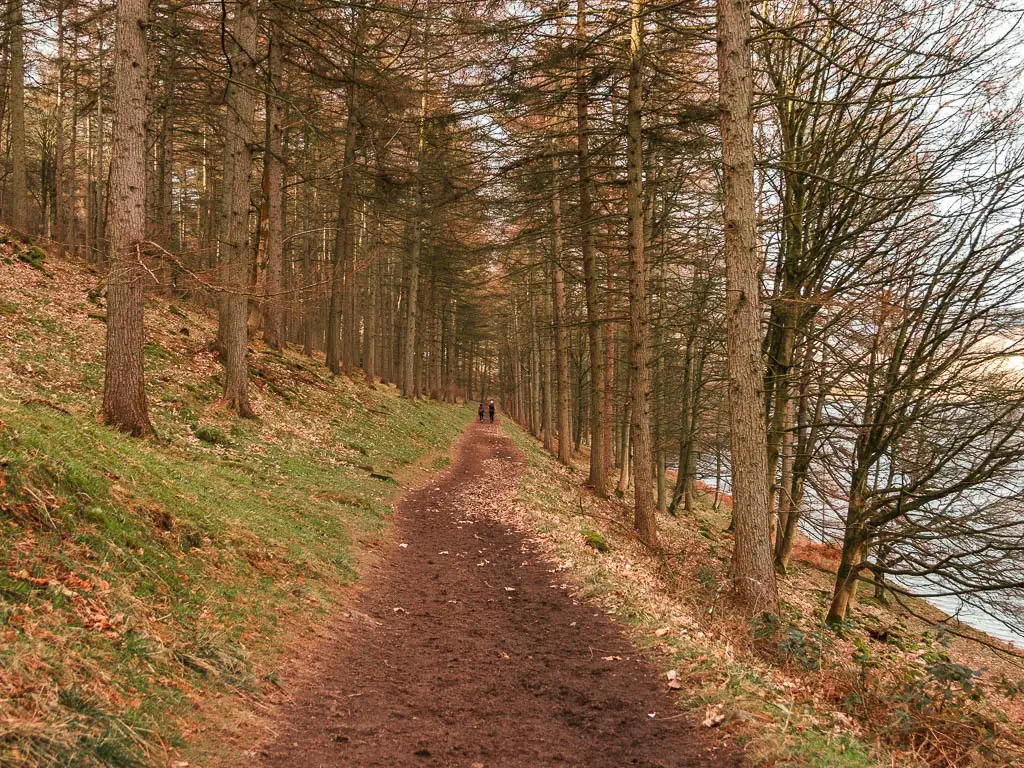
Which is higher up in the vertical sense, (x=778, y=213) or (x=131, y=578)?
(x=778, y=213)

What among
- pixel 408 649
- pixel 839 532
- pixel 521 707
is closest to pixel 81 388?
pixel 408 649

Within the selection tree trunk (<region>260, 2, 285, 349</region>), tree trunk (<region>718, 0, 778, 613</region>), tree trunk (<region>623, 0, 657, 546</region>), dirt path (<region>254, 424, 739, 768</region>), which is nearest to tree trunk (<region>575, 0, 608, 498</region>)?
tree trunk (<region>623, 0, 657, 546</region>)

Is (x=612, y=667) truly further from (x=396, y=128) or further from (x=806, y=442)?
(x=396, y=128)

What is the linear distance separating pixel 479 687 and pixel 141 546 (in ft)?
10.8

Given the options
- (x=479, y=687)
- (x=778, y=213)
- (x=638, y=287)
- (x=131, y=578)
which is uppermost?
(x=778, y=213)

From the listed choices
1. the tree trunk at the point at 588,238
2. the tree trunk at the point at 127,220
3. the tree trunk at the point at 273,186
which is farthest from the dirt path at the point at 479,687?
the tree trunk at the point at 273,186

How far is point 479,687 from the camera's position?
5.29 meters

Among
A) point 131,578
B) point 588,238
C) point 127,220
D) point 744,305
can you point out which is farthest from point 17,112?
point 744,305

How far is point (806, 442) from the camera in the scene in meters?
10.4

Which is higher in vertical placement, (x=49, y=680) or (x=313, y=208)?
(x=313, y=208)

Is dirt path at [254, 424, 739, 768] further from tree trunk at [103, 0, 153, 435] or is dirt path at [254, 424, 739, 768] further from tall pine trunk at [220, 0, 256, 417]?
tall pine trunk at [220, 0, 256, 417]

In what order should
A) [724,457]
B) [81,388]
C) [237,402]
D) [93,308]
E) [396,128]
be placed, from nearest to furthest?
1. [81,388]
2. [237,402]
3. [93,308]
4. [396,128]
5. [724,457]

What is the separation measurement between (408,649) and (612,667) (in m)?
2.09

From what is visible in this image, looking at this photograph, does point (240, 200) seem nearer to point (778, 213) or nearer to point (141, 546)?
point (141, 546)
